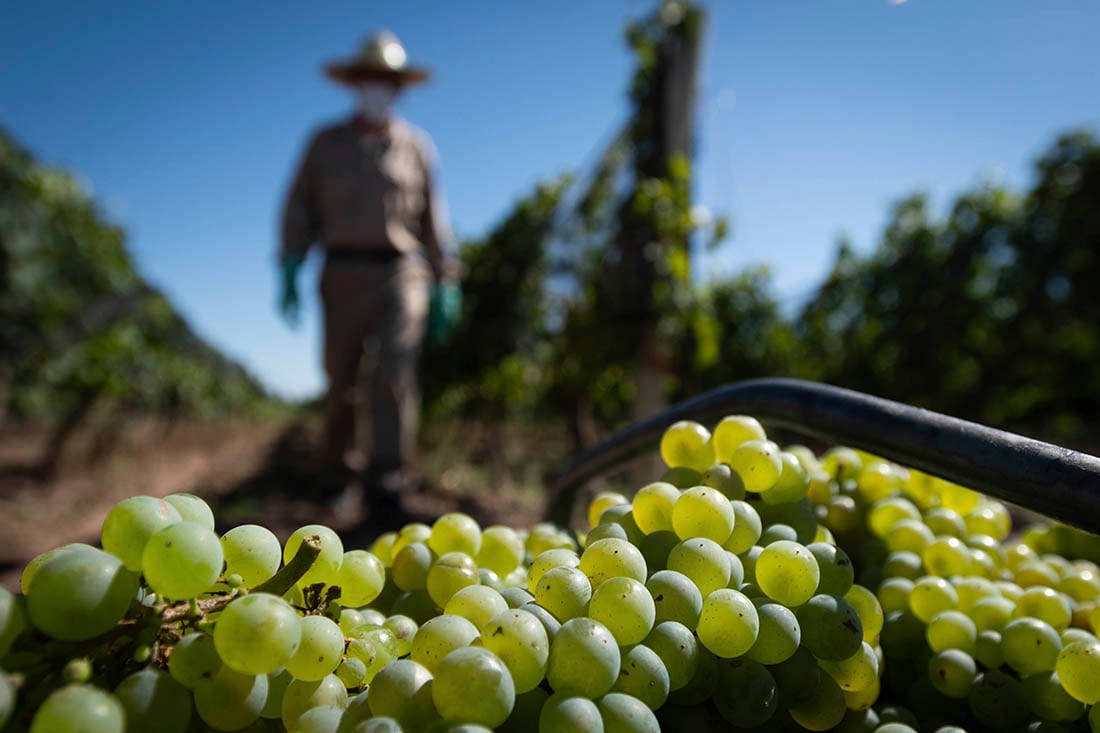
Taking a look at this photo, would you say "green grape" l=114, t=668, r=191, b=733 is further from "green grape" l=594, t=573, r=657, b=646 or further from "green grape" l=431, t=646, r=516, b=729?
"green grape" l=594, t=573, r=657, b=646

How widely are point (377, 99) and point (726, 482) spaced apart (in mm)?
4620

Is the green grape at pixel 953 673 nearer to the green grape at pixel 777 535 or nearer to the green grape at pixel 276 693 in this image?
the green grape at pixel 777 535

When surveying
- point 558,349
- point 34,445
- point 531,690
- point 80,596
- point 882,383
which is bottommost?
point 34,445

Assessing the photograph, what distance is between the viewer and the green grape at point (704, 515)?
626 millimetres

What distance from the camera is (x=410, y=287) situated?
15.0ft

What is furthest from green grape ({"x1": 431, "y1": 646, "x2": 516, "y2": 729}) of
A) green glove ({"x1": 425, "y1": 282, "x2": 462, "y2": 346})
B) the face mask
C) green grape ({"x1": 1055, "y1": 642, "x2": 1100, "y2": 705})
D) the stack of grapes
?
the face mask

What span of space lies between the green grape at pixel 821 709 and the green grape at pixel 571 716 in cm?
23

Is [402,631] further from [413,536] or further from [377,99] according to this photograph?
[377,99]

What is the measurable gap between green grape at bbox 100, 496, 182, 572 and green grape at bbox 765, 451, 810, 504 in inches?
21.9

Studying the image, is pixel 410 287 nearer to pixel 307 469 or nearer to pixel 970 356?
pixel 307 469

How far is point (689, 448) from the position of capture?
81cm

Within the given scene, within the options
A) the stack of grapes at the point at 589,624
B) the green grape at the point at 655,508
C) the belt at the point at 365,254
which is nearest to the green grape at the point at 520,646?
the stack of grapes at the point at 589,624

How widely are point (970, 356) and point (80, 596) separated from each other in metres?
8.60

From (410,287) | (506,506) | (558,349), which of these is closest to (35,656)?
(410,287)
